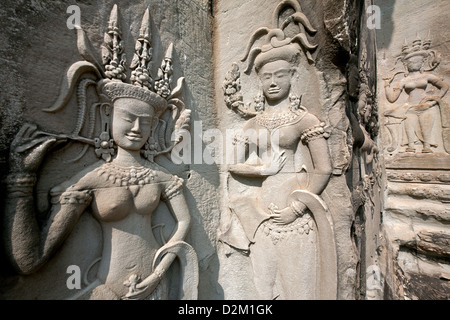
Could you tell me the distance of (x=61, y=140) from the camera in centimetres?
125

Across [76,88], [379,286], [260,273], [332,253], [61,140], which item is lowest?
[379,286]

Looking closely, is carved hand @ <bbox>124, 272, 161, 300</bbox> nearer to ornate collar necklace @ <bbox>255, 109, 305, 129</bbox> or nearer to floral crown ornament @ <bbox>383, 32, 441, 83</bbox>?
ornate collar necklace @ <bbox>255, 109, 305, 129</bbox>

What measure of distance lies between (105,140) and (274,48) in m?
1.62

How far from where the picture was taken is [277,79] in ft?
5.85

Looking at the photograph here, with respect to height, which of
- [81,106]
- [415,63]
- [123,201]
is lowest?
[123,201]

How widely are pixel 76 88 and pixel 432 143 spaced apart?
202 inches

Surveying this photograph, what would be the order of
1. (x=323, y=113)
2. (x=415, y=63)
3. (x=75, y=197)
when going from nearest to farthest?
(x=75, y=197), (x=323, y=113), (x=415, y=63)

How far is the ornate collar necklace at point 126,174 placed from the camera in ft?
4.54

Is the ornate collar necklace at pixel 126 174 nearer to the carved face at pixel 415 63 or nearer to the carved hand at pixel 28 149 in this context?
the carved hand at pixel 28 149

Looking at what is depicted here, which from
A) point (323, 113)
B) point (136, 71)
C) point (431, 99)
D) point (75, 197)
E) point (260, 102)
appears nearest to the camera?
point (75, 197)

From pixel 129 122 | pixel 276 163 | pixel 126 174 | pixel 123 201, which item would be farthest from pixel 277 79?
pixel 123 201

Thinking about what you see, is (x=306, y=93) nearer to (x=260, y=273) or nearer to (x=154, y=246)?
(x=260, y=273)

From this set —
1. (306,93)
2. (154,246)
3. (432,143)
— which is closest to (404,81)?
(432,143)

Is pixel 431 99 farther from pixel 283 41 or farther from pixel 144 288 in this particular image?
pixel 144 288
